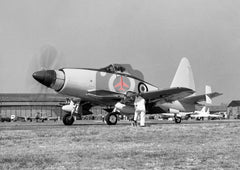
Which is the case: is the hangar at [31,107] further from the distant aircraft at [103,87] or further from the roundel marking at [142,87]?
the distant aircraft at [103,87]

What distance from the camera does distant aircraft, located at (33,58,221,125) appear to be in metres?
19.9

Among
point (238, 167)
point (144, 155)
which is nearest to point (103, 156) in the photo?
point (144, 155)

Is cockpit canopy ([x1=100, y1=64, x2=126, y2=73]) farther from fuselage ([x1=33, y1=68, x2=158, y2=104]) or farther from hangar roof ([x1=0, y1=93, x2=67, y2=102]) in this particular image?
hangar roof ([x1=0, y1=93, x2=67, y2=102])

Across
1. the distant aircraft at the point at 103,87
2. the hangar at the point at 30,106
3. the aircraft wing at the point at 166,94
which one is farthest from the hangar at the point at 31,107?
the aircraft wing at the point at 166,94

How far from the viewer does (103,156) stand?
6.41 meters

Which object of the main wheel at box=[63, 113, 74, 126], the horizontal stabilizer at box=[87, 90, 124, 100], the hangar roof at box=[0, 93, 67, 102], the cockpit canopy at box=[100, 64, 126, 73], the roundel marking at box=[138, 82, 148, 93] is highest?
the hangar roof at box=[0, 93, 67, 102]

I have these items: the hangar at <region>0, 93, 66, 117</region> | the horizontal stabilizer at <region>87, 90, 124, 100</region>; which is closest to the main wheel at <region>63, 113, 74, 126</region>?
the horizontal stabilizer at <region>87, 90, 124, 100</region>

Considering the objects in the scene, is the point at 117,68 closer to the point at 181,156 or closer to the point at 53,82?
the point at 53,82

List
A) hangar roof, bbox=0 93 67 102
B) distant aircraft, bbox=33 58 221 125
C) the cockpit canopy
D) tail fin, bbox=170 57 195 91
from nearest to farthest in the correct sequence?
distant aircraft, bbox=33 58 221 125 < the cockpit canopy < tail fin, bbox=170 57 195 91 < hangar roof, bbox=0 93 67 102

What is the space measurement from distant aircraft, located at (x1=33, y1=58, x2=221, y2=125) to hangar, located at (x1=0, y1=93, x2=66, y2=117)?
84.2 m

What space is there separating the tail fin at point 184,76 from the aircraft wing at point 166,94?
5.43 metres

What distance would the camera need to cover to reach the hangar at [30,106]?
10669cm

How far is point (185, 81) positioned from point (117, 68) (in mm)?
8158

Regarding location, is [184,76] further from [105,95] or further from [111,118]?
[111,118]
